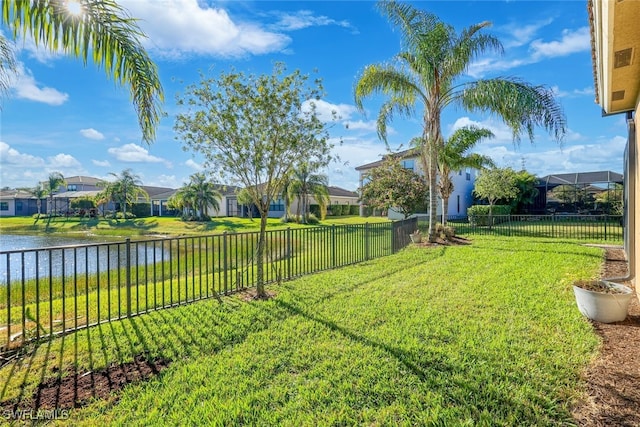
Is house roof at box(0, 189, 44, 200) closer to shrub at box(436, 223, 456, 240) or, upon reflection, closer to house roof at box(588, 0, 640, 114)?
shrub at box(436, 223, 456, 240)

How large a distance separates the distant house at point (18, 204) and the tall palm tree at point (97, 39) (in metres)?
60.6

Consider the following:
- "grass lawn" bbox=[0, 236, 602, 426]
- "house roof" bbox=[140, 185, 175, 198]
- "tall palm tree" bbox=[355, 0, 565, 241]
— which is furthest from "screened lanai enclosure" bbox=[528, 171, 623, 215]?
"house roof" bbox=[140, 185, 175, 198]

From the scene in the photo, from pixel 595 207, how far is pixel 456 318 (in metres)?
28.9

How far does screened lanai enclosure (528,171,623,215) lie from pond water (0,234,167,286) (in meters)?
29.7

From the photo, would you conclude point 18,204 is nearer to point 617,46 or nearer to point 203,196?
point 203,196

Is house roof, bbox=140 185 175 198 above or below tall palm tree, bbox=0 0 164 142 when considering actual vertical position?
above

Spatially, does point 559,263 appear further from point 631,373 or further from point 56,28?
point 56,28

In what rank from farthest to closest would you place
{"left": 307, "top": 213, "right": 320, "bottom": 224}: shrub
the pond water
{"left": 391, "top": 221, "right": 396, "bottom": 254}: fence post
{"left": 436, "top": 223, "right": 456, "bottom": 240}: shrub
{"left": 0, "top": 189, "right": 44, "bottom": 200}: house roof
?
{"left": 0, "top": 189, "right": 44, "bottom": 200}: house roof, {"left": 307, "top": 213, "right": 320, "bottom": 224}: shrub, {"left": 436, "top": 223, "right": 456, "bottom": 240}: shrub, {"left": 391, "top": 221, "right": 396, "bottom": 254}: fence post, the pond water

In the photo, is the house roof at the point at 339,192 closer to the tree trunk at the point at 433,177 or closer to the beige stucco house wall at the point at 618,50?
the tree trunk at the point at 433,177

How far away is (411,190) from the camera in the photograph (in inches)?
715

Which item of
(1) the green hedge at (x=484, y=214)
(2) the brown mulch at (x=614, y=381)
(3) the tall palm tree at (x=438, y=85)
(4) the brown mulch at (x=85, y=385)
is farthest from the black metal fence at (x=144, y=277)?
(1) the green hedge at (x=484, y=214)

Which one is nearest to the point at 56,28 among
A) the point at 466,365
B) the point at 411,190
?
the point at 466,365

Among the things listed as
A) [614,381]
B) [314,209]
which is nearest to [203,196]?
[314,209]

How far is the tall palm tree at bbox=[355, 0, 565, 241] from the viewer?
9555 millimetres
